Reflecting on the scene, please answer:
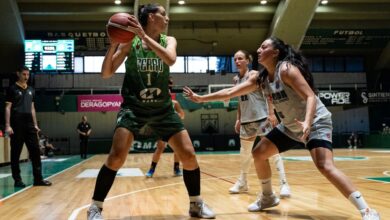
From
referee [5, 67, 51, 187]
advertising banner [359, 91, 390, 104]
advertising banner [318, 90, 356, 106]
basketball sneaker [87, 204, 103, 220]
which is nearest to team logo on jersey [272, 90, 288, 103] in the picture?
basketball sneaker [87, 204, 103, 220]

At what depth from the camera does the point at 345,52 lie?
25.7 metres

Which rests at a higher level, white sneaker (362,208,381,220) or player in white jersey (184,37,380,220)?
player in white jersey (184,37,380,220)

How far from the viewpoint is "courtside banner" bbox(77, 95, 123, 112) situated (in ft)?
66.8

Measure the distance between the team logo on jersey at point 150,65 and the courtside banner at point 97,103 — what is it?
16908 mm

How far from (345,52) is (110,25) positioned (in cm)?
2460

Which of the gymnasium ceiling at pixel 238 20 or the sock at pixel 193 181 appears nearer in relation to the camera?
the sock at pixel 193 181

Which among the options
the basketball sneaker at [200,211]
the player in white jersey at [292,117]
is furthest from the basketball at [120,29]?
the basketball sneaker at [200,211]

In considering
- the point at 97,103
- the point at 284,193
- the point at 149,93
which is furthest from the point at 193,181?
the point at 97,103

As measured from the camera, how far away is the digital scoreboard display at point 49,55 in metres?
17.0

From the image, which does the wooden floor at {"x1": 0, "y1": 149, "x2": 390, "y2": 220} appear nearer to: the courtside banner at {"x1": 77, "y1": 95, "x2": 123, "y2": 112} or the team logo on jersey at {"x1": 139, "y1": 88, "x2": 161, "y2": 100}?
the team logo on jersey at {"x1": 139, "y1": 88, "x2": 161, "y2": 100}

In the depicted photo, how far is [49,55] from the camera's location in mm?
17219

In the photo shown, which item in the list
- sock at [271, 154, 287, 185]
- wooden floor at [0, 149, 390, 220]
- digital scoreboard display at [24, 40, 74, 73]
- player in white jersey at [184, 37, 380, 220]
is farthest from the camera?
digital scoreboard display at [24, 40, 74, 73]

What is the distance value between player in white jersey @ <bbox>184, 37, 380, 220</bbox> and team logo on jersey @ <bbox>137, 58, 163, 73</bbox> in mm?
456

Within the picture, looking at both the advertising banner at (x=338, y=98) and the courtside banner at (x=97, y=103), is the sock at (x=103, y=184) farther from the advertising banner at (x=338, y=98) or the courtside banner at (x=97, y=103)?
the advertising banner at (x=338, y=98)
